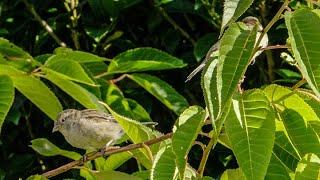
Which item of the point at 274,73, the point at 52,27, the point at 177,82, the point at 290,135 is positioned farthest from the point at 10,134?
the point at 290,135

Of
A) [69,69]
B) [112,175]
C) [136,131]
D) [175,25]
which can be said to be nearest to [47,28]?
[175,25]

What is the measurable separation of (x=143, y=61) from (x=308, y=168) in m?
1.76

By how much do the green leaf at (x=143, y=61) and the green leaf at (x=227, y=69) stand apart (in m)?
1.73

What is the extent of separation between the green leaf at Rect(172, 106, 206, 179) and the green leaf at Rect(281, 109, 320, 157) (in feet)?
0.57

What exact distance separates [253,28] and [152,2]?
2.84 m

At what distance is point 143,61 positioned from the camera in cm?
330

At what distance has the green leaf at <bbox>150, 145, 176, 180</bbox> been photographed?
5.40ft

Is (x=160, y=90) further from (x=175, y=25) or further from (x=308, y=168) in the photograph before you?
(x=308, y=168)

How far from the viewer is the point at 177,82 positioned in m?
4.38

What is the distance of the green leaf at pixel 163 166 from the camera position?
5.40 feet

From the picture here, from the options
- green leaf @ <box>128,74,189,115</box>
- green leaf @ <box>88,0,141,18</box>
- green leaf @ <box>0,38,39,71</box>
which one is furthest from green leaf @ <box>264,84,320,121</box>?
green leaf @ <box>88,0,141,18</box>

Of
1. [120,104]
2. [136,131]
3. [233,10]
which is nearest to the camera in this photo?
[233,10]

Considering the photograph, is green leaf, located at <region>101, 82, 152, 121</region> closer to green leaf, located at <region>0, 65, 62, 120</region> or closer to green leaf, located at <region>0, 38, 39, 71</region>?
green leaf, located at <region>0, 38, 39, 71</region>

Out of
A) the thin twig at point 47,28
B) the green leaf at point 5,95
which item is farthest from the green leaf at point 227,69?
the thin twig at point 47,28
